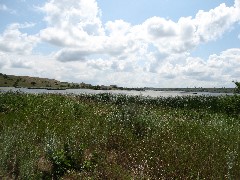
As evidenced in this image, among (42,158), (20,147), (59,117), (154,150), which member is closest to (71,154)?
(42,158)

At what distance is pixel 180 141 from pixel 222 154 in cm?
242

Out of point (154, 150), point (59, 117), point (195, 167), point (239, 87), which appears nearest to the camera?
point (195, 167)

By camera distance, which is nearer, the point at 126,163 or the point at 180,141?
the point at 126,163

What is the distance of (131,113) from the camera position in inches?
677

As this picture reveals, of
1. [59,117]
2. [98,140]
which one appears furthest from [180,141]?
[59,117]

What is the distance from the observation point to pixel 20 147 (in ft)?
37.2

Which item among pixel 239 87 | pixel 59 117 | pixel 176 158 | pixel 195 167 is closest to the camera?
pixel 195 167

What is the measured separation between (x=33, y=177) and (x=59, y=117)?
11.5 m

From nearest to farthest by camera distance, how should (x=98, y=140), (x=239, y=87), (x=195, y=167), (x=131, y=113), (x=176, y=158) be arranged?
(x=195, y=167)
(x=176, y=158)
(x=98, y=140)
(x=131, y=113)
(x=239, y=87)

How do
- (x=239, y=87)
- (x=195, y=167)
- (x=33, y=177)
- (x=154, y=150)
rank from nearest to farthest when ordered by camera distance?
1. (x=33, y=177)
2. (x=195, y=167)
3. (x=154, y=150)
4. (x=239, y=87)

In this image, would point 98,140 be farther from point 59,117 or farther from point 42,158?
point 59,117

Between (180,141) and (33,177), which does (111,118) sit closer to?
(180,141)

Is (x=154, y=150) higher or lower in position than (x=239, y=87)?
lower

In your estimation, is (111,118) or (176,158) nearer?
(176,158)
